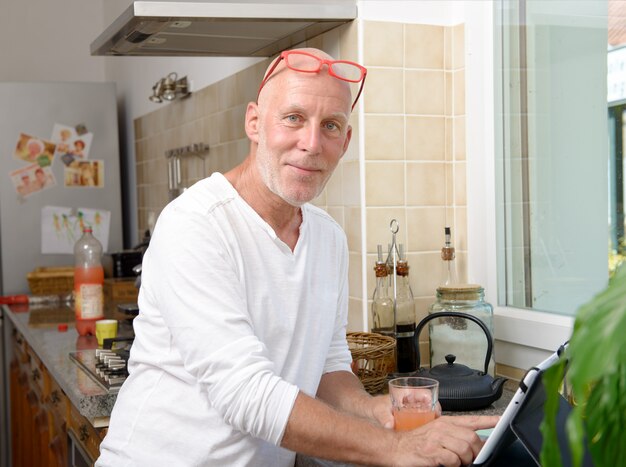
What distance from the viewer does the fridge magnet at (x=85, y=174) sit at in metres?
4.16

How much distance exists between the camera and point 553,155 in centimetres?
188

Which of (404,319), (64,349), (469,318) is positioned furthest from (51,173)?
(469,318)

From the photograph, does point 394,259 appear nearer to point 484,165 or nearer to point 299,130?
point 484,165

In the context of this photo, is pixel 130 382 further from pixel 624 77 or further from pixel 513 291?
pixel 624 77

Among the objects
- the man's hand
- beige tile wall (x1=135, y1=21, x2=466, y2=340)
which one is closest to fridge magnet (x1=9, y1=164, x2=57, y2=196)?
beige tile wall (x1=135, y1=21, x2=466, y2=340)

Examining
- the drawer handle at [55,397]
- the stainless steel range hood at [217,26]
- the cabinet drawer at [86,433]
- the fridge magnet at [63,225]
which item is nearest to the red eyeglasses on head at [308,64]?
the stainless steel range hood at [217,26]

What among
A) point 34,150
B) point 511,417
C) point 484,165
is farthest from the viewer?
point 34,150

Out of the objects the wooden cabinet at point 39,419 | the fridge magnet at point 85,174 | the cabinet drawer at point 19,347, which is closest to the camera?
the wooden cabinet at point 39,419

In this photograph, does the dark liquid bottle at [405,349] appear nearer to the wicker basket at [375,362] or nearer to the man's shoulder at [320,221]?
the wicker basket at [375,362]

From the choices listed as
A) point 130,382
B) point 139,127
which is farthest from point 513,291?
point 139,127

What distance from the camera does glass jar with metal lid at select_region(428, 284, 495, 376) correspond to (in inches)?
73.9

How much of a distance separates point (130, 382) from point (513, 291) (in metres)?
0.98

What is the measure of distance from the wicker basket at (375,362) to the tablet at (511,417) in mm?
674

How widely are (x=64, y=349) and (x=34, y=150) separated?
1.83 m
